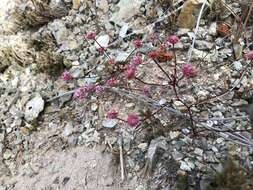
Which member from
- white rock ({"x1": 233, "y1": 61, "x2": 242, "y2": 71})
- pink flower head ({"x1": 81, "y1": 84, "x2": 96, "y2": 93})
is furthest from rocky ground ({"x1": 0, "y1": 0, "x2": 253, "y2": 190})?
pink flower head ({"x1": 81, "y1": 84, "x2": 96, "y2": 93})

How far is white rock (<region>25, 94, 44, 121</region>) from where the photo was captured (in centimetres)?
379

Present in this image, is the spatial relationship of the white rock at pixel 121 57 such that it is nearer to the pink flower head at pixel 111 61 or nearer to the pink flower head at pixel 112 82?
the pink flower head at pixel 111 61

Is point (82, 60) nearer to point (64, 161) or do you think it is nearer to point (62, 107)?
point (62, 107)

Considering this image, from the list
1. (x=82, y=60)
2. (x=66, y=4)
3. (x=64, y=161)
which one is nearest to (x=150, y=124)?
(x=64, y=161)

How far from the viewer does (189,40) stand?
3766 millimetres

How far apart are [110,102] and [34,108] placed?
2.02ft

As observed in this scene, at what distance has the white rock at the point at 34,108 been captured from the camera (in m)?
3.79

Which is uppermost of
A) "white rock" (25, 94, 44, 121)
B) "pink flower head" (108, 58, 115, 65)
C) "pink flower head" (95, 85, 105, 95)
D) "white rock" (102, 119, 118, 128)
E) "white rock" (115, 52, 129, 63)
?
"pink flower head" (108, 58, 115, 65)

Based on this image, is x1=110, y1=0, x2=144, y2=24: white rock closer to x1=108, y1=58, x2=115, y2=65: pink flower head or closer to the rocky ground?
the rocky ground

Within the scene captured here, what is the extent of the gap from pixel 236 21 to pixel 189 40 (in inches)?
15.1

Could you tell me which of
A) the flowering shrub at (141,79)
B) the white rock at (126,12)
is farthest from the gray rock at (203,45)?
the white rock at (126,12)

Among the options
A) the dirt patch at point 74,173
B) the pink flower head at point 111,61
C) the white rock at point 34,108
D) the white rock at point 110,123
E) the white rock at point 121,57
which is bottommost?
the dirt patch at point 74,173

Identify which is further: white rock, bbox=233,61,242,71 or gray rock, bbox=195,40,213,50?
gray rock, bbox=195,40,213,50

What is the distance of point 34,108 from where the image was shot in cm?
381
